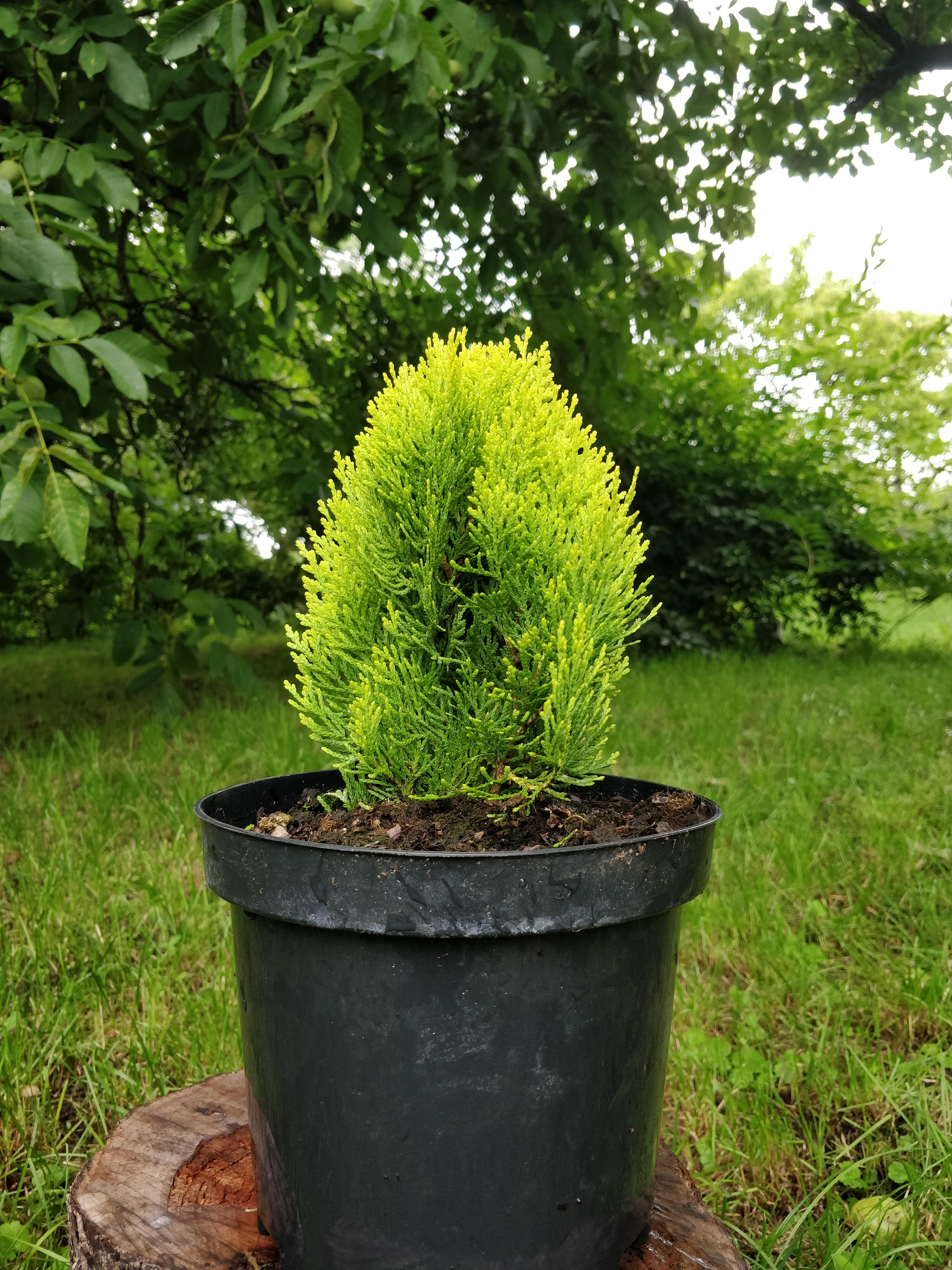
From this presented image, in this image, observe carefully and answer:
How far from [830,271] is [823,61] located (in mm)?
17422

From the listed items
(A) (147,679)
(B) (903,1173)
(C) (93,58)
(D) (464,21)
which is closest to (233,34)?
(C) (93,58)

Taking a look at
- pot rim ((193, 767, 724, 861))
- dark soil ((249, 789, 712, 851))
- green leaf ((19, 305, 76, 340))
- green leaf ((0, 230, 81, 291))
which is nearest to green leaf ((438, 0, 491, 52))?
green leaf ((0, 230, 81, 291))

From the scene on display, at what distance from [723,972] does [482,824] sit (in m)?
1.88

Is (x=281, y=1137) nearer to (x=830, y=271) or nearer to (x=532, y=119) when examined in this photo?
(x=532, y=119)

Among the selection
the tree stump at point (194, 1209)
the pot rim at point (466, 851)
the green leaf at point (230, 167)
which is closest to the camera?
the pot rim at point (466, 851)

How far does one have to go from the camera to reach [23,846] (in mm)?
3078

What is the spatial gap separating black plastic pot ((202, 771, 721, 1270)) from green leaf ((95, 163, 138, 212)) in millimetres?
2266

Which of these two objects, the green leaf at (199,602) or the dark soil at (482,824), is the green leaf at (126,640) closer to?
the green leaf at (199,602)

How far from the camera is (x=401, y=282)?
593cm

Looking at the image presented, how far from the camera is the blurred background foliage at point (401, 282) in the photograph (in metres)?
2.58

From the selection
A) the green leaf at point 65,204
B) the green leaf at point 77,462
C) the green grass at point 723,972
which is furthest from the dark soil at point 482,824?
the green leaf at point 65,204

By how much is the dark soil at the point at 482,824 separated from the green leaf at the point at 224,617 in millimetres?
3031

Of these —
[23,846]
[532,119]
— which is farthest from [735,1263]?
[532,119]

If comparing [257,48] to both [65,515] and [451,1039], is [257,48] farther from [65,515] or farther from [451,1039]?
[451,1039]
